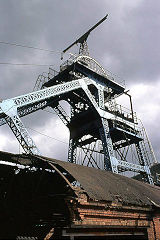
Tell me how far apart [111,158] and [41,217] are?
27.8ft

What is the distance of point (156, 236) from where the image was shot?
7.71 meters

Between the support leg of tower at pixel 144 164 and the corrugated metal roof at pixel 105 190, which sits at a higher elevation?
the support leg of tower at pixel 144 164

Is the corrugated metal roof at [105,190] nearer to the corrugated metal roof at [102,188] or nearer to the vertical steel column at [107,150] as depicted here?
the corrugated metal roof at [102,188]

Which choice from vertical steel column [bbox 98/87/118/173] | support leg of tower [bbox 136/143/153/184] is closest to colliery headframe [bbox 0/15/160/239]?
vertical steel column [bbox 98/87/118/173]

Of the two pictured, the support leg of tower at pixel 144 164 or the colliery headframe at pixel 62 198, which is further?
the support leg of tower at pixel 144 164

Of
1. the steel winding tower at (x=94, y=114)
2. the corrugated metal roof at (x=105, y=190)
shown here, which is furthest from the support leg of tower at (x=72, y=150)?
the corrugated metal roof at (x=105, y=190)

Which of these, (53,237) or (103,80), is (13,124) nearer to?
(53,237)

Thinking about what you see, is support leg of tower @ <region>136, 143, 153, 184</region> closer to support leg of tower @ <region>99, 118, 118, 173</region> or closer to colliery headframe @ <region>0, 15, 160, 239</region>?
support leg of tower @ <region>99, 118, 118, 173</region>

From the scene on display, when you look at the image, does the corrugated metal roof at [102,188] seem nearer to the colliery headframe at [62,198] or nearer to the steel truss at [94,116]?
the colliery headframe at [62,198]

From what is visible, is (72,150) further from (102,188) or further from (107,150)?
(102,188)

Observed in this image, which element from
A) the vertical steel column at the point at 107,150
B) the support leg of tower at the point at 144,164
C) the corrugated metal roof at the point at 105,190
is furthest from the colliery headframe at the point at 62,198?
the support leg of tower at the point at 144,164

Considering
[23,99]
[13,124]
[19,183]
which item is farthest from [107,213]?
[23,99]

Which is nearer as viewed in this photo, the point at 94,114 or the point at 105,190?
the point at 105,190

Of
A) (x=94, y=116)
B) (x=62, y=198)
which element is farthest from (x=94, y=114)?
(x=62, y=198)
